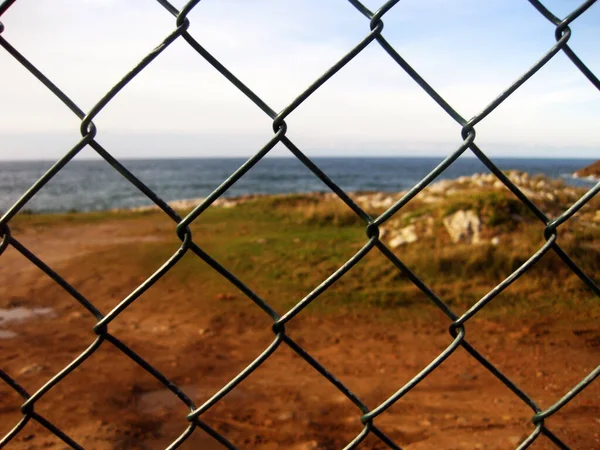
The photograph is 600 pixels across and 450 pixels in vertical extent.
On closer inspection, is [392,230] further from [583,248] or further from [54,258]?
[54,258]

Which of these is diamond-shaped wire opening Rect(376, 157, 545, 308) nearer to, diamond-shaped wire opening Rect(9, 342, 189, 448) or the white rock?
the white rock

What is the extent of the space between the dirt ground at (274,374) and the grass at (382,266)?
0.36 metres

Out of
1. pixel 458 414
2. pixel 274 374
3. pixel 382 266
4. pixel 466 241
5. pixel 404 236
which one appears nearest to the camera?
pixel 458 414

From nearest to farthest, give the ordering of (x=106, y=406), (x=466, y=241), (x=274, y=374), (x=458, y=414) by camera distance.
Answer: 1. (x=458, y=414)
2. (x=106, y=406)
3. (x=274, y=374)
4. (x=466, y=241)

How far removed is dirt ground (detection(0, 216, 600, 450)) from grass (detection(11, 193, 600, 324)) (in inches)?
14.2

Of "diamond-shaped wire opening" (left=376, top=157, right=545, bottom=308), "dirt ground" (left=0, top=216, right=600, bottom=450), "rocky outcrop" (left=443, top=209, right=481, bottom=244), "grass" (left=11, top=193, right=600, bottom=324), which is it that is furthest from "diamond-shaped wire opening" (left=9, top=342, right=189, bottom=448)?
"rocky outcrop" (left=443, top=209, right=481, bottom=244)

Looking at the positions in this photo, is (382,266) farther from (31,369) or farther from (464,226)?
(31,369)

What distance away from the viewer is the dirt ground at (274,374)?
10.6 ft

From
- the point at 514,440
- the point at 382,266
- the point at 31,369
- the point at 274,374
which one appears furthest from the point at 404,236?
the point at 31,369

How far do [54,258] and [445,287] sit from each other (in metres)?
6.30

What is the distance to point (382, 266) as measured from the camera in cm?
709

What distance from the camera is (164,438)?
3.22 metres

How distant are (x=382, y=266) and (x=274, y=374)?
3144 mm

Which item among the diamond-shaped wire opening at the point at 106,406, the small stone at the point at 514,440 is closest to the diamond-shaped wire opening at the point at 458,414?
the small stone at the point at 514,440
